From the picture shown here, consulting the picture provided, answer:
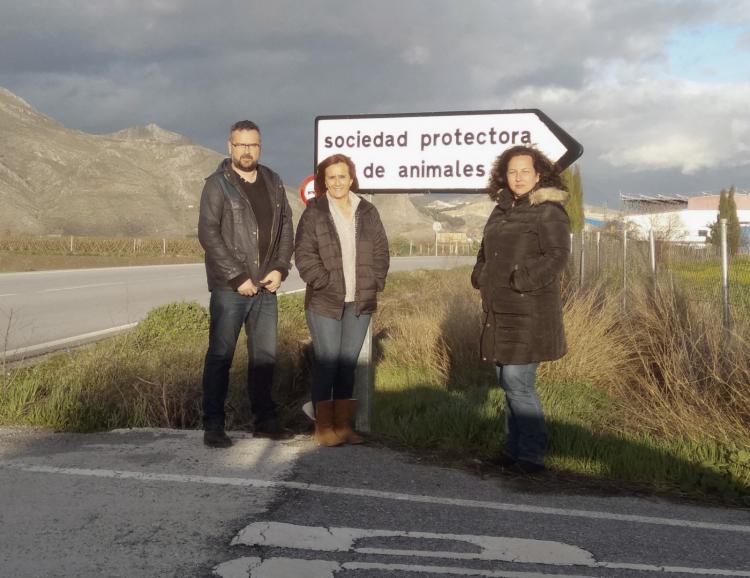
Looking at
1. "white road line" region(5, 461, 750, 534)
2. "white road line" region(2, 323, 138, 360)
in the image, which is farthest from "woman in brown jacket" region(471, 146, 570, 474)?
"white road line" region(2, 323, 138, 360)

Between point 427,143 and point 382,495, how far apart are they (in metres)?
2.68

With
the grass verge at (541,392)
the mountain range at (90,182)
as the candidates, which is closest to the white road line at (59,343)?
the grass verge at (541,392)

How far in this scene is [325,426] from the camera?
5.14 meters

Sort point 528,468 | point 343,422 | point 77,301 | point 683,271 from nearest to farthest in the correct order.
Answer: point 528,468, point 343,422, point 683,271, point 77,301

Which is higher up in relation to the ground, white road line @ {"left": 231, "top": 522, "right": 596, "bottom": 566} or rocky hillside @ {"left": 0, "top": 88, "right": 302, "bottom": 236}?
rocky hillside @ {"left": 0, "top": 88, "right": 302, "bottom": 236}

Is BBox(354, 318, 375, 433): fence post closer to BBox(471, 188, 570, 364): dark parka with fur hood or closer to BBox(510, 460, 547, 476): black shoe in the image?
BBox(471, 188, 570, 364): dark parka with fur hood

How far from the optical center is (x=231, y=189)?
5094mm

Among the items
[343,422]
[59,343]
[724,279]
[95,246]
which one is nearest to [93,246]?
[95,246]

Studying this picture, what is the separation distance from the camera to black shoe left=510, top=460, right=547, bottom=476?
464 centimetres

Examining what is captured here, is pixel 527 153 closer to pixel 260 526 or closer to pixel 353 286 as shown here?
pixel 353 286

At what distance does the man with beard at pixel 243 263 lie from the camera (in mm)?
5043

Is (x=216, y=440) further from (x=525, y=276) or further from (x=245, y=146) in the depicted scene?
(x=525, y=276)

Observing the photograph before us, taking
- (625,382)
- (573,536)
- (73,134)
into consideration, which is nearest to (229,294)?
(573,536)

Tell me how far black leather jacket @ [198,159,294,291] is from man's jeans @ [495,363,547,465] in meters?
1.58
